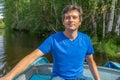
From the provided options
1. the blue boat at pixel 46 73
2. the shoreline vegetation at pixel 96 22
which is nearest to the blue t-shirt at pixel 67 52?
the blue boat at pixel 46 73

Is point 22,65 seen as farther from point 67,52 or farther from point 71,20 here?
point 71,20

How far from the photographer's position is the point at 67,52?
3953mm

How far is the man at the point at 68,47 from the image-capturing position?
3.85 metres

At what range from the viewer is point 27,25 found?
40.0 metres

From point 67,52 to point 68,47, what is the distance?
7cm

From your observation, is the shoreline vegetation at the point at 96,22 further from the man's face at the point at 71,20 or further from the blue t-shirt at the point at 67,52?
the man's face at the point at 71,20

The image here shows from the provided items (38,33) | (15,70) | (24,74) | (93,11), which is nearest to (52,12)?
(38,33)

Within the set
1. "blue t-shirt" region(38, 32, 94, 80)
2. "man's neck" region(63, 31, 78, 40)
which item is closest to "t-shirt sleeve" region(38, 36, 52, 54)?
"blue t-shirt" region(38, 32, 94, 80)

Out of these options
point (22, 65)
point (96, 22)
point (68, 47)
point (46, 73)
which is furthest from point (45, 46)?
point (96, 22)

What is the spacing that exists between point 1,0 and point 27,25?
95.7ft

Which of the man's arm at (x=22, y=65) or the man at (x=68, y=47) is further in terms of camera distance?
the man at (x=68, y=47)

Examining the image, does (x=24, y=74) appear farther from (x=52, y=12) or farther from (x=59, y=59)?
(x=52, y=12)

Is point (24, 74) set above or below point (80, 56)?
below

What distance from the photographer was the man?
3846mm
